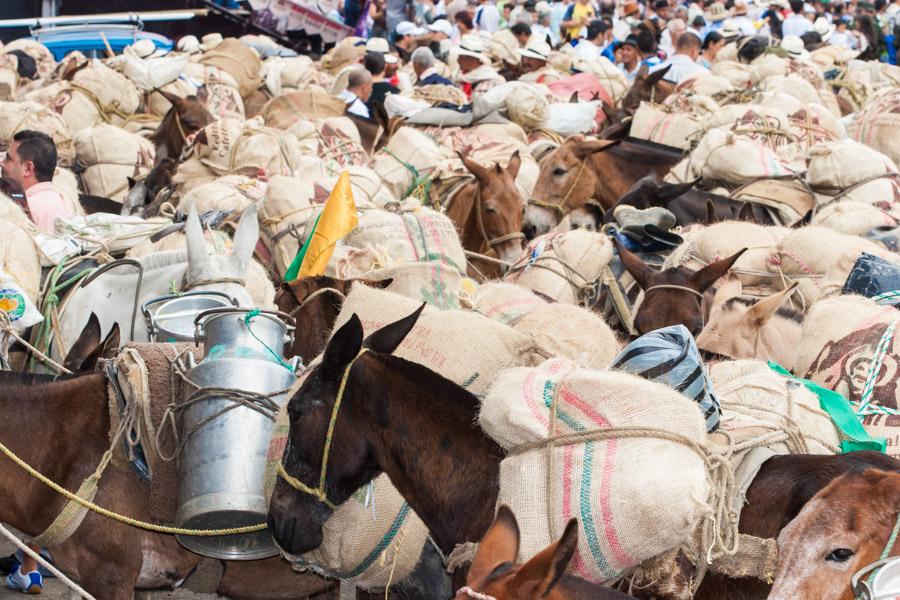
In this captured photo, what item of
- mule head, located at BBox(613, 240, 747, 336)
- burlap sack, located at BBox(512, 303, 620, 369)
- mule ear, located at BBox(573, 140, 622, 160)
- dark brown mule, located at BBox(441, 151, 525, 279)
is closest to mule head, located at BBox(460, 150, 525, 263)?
dark brown mule, located at BBox(441, 151, 525, 279)

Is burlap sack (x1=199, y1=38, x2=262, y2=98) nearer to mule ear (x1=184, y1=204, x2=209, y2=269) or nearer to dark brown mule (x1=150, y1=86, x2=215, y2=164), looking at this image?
dark brown mule (x1=150, y1=86, x2=215, y2=164)

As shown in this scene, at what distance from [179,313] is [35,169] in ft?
11.0

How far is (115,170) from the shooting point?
10438 mm

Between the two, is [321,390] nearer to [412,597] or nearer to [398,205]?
[412,597]

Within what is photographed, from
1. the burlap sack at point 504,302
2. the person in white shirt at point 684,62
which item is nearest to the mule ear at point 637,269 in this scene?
the burlap sack at point 504,302

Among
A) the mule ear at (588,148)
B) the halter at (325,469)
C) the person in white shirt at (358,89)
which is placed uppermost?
the halter at (325,469)

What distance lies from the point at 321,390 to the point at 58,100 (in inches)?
378

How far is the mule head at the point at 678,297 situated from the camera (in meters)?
5.88

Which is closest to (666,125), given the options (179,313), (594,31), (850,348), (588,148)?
(588,148)

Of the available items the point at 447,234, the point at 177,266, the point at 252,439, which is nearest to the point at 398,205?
the point at 447,234

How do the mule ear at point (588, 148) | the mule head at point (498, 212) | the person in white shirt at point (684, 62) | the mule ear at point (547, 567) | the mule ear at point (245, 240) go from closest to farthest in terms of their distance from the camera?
1. the mule ear at point (547, 567)
2. the mule ear at point (245, 240)
3. the mule head at point (498, 212)
4. the mule ear at point (588, 148)
5. the person in white shirt at point (684, 62)

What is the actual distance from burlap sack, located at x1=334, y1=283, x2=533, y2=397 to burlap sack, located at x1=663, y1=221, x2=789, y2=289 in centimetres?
257

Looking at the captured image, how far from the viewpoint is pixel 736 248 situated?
6559 mm

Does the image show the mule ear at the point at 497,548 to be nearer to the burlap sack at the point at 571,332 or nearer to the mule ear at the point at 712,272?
the burlap sack at the point at 571,332
